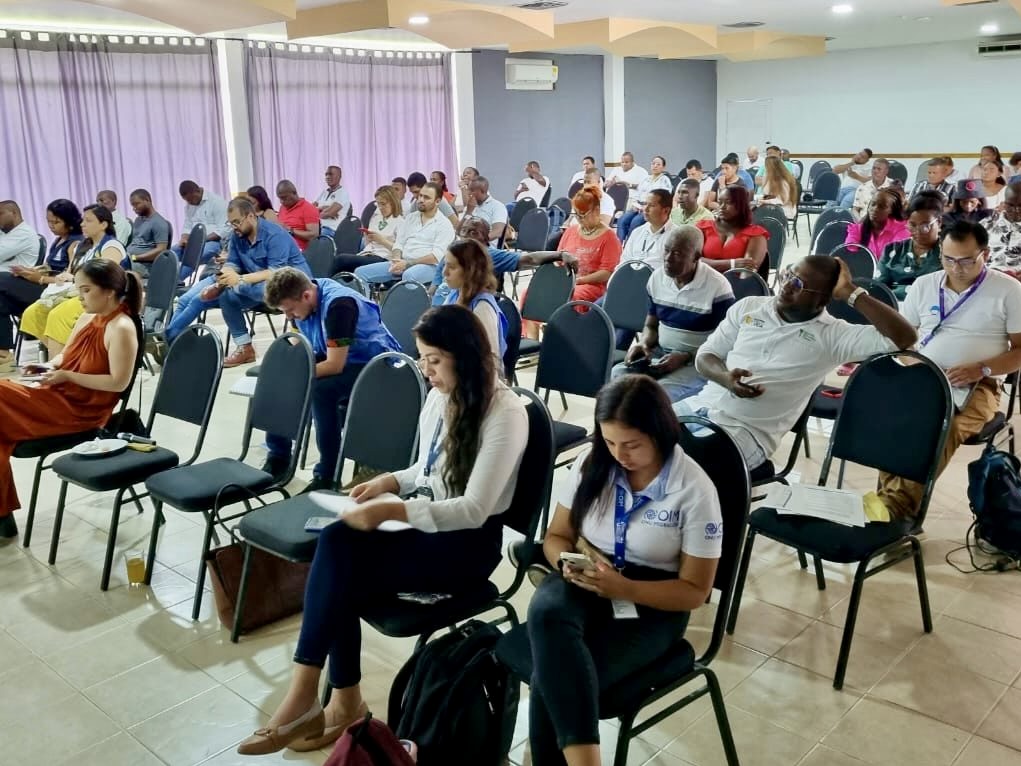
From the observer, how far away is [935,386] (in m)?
2.63

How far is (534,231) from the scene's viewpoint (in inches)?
311

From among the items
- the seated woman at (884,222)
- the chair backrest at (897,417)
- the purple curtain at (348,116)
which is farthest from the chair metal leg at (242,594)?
the purple curtain at (348,116)

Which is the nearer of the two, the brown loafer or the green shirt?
the brown loafer

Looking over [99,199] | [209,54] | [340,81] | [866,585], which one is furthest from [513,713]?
[340,81]

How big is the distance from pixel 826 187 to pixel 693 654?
11216mm

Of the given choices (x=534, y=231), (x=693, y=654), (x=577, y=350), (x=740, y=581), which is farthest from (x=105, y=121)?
(x=693, y=654)

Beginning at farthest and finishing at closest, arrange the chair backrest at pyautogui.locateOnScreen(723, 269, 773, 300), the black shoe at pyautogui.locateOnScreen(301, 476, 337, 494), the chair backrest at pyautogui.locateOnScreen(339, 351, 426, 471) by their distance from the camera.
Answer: the chair backrest at pyautogui.locateOnScreen(723, 269, 773, 300)
the black shoe at pyautogui.locateOnScreen(301, 476, 337, 494)
the chair backrest at pyautogui.locateOnScreen(339, 351, 426, 471)

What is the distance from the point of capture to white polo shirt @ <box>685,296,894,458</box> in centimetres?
294

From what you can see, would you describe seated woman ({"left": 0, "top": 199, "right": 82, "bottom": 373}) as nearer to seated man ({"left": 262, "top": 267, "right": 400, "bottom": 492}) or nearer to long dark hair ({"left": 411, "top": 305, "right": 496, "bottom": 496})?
seated man ({"left": 262, "top": 267, "right": 400, "bottom": 492})

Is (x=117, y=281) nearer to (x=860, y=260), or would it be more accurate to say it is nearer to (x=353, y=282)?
(x=353, y=282)

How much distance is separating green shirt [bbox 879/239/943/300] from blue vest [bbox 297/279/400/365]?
9.55ft

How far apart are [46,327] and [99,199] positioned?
3160mm

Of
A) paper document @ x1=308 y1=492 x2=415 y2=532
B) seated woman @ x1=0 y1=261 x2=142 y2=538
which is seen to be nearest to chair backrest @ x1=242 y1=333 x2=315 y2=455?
paper document @ x1=308 y1=492 x2=415 y2=532

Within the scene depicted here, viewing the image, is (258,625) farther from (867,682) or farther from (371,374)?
(867,682)
